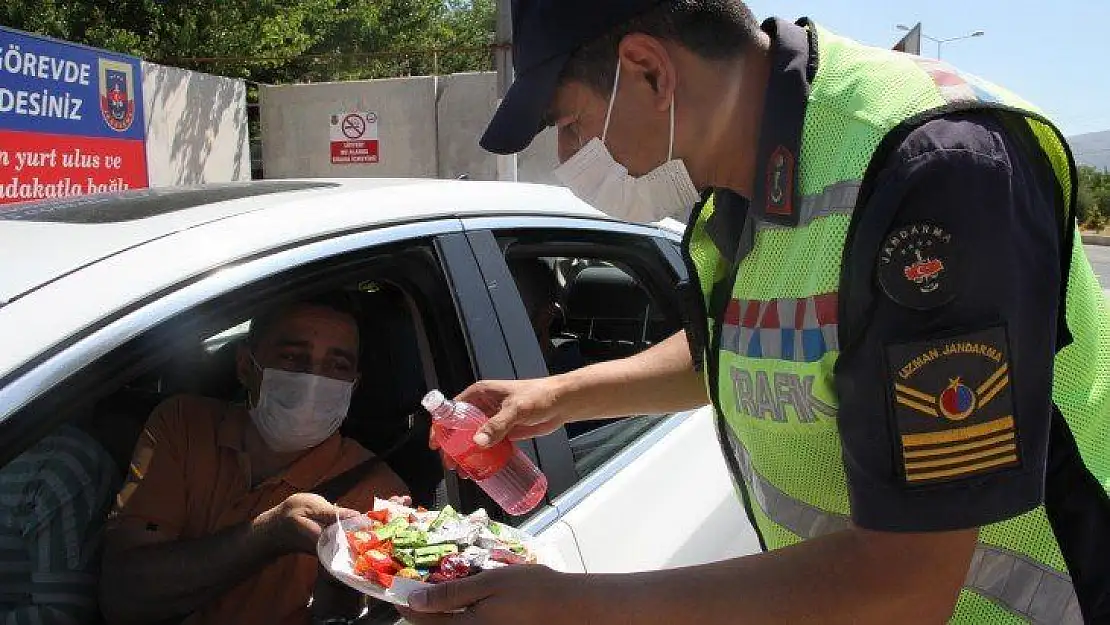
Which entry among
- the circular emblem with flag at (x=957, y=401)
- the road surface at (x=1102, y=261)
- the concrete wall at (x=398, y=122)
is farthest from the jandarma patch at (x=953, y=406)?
the road surface at (x=1102, y=261)

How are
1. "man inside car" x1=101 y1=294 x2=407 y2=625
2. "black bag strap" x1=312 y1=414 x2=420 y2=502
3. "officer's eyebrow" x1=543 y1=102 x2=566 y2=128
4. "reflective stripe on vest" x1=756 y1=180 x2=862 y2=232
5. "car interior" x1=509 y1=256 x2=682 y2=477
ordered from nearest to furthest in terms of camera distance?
"reflective stripe on vest" x1=756 y1=180 x2=862 y2=232
"officer's eyebrow" x1=543 y1=102 x2=566 y2=128
"man inside car" x1=101 y1=294 x2=407 y2=625
"black bag strap" x1=312 y1=414 x2=420 y2=502
"car interior" x1=509 y1=256 x2=682 y2=477

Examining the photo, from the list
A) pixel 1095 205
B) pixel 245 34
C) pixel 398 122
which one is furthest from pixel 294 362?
pixel 1095 205

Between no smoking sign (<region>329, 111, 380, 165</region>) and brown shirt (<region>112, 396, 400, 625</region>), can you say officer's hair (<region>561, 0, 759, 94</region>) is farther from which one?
no smoking sign (<region>329, 111, 380, 165</region>)

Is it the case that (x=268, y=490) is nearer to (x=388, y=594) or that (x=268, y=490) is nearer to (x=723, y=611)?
(x=388, y=594)

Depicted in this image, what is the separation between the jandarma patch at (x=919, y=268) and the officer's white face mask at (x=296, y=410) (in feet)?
4.89

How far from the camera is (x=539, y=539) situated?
1.71 meters

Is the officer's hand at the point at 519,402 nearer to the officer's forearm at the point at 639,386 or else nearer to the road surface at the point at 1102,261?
the officer's forearm at the point at 639,386

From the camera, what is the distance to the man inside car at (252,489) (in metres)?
1.78

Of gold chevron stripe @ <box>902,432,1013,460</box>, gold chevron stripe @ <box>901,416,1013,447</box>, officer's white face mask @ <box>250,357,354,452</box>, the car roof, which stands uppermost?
the car roof

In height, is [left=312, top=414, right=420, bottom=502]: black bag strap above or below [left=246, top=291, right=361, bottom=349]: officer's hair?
below

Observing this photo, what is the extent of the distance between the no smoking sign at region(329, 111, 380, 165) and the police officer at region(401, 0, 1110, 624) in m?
11.5

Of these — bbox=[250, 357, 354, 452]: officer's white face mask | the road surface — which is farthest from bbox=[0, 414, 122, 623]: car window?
the road surface

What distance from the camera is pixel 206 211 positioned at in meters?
1.53

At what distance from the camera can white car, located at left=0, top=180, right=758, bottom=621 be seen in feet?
3.85
